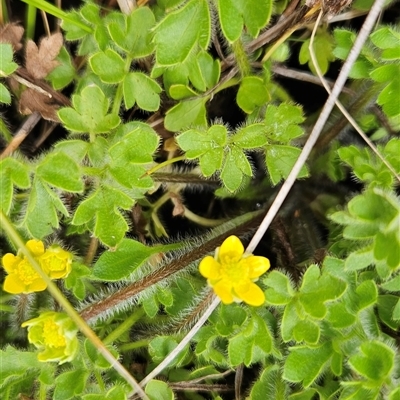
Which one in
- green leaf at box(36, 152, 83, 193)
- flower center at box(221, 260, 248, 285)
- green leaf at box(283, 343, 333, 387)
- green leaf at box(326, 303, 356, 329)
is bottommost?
green leaf at box(283, 343, 333, 387)

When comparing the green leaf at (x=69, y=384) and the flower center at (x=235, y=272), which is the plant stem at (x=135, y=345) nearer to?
the green leaf at (x=69, y=384)

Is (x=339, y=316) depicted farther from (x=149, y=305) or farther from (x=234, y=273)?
(x=149, y=305)

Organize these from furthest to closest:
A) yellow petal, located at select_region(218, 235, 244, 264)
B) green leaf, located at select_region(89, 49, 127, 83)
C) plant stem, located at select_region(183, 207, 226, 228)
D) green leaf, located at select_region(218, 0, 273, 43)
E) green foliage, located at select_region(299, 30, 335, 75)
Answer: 1. plant stem, located at select_region(183, 207, 226, 228)
2. green foliage, located at select_region(299, 30, 335, 75)
3. green leaf, located at select_region(89, 49, 127, 83)
4. yellow petal, located at select_region(218, 235, 244, 264)
5. green leaf, located at select_region(218, 0, 273, 43)

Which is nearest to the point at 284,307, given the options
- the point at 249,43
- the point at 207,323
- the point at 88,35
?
the point at 207,323

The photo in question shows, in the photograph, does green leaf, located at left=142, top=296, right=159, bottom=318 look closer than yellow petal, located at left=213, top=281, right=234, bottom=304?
No

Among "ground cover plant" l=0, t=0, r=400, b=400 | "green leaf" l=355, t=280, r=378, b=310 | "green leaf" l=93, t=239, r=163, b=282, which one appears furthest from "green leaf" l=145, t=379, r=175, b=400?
"green leaf" l=355, t=280, r=378, b=310

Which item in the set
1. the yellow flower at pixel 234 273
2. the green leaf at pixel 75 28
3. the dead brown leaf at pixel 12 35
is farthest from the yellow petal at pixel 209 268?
the dead brown leaf at pixel 12 35

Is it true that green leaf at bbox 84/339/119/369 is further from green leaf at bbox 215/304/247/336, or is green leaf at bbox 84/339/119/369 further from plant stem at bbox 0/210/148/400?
green leaf at bbox 215/304/247/336
